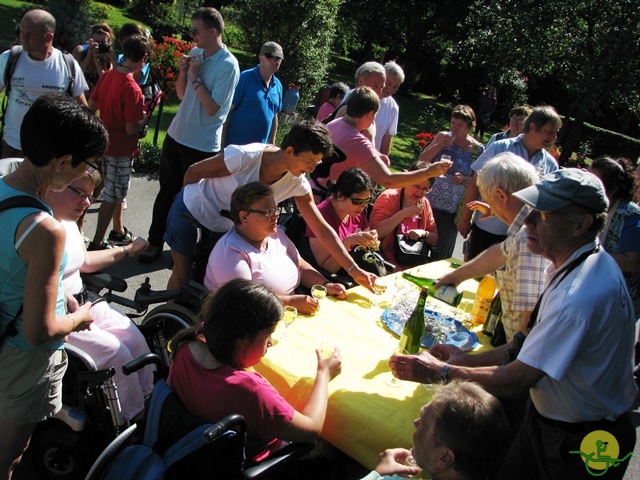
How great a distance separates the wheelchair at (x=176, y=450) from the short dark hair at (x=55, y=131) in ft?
2.94

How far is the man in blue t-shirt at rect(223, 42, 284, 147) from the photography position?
5297 mm

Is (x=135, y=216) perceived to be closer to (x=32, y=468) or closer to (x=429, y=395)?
(x=32, y=468)

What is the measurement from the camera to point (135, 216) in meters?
5.91

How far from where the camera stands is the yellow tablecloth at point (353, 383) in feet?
7.30

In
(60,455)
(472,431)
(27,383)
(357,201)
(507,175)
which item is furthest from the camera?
(357,201)

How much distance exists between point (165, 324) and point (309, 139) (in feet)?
4.45

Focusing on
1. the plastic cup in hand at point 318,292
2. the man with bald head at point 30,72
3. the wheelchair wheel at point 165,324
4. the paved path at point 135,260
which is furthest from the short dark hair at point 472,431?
the man with bald head at point 30,72

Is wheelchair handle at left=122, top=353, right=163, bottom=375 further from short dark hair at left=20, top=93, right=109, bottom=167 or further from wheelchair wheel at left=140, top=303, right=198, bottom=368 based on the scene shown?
short dark hair at left=20, top=93, right=109, bottom=167

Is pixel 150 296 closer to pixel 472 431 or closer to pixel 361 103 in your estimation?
pixel 472 431

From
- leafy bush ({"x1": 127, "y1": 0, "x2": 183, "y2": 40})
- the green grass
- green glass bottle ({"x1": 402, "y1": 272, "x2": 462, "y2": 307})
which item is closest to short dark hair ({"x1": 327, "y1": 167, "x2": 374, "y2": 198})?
green glass bottle ({"x1": 402, "y1": 272, "x2": 462, "y2": 307})

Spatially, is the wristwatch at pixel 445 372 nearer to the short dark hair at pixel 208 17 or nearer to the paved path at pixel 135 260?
the paved path at pixel 135 260

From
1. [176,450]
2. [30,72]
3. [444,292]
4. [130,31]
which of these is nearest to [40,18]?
[30,72]

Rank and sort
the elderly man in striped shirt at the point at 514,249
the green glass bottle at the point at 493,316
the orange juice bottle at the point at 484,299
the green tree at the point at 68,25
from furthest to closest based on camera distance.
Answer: the green tree at the point at 68,25, the orange juice bottle at the point at 484,299, the green glass bottle at the point at 493,316, the elderly man in striped shirt at the point at 514,249

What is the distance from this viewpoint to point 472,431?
1.74 meters
